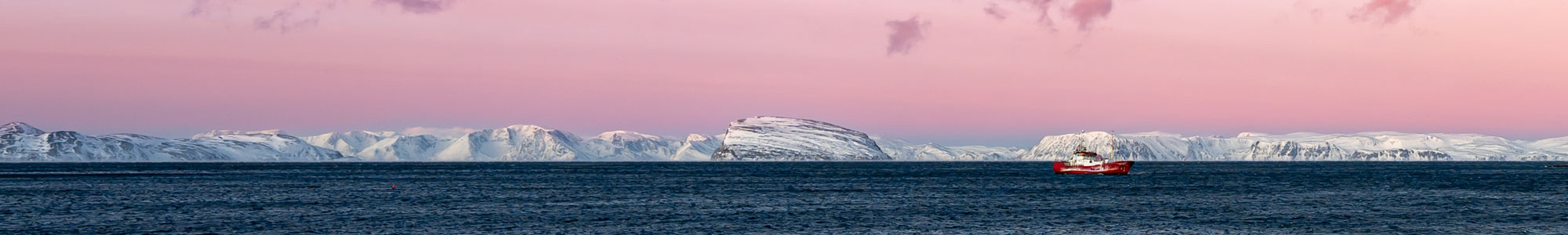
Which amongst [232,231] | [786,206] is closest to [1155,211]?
[786,206]

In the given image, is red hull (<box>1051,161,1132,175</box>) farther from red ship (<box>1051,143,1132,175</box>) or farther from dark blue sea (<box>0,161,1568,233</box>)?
dark blue sea (<box>0,161,1568,233</box>)

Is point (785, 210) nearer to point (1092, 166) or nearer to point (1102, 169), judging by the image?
point (1102, 169)

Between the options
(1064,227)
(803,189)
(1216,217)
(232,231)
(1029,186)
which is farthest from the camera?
(1029,186)

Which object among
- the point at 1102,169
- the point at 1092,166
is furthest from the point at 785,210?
the point at 1092,166

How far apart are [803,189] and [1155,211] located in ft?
174

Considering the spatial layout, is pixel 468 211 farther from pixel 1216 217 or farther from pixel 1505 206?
pixel 1505 206

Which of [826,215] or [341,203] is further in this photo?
[341,203]

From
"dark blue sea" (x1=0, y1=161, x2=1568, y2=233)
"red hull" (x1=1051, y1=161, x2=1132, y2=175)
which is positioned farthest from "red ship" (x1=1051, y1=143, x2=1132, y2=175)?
"dark blue sea" (x1=0, y1=161, x2=1568, y2=233)

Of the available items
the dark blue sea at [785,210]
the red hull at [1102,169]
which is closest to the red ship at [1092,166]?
the red hull at [1102,169]

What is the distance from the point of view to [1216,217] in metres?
84.5

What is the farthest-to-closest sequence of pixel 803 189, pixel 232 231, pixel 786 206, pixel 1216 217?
pixel 803 189 → pixel 786 206 → pixel 1216 217 → pixel 232 231

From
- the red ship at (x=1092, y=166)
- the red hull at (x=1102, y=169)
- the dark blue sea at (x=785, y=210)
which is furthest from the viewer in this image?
the red ship at (x=1092, y=166)

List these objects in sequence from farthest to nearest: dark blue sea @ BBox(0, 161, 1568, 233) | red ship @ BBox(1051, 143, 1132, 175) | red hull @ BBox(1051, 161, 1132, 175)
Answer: red ship @ BBox(1051, 143, 1132, 175)
red hull @ BBox(1051, 161, 1132, 175)
dark blue sea @ BBox(0, 161, 1568, 233)

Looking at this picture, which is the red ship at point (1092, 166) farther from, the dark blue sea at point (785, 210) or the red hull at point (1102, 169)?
the dark blue sea at point (785, 210)
